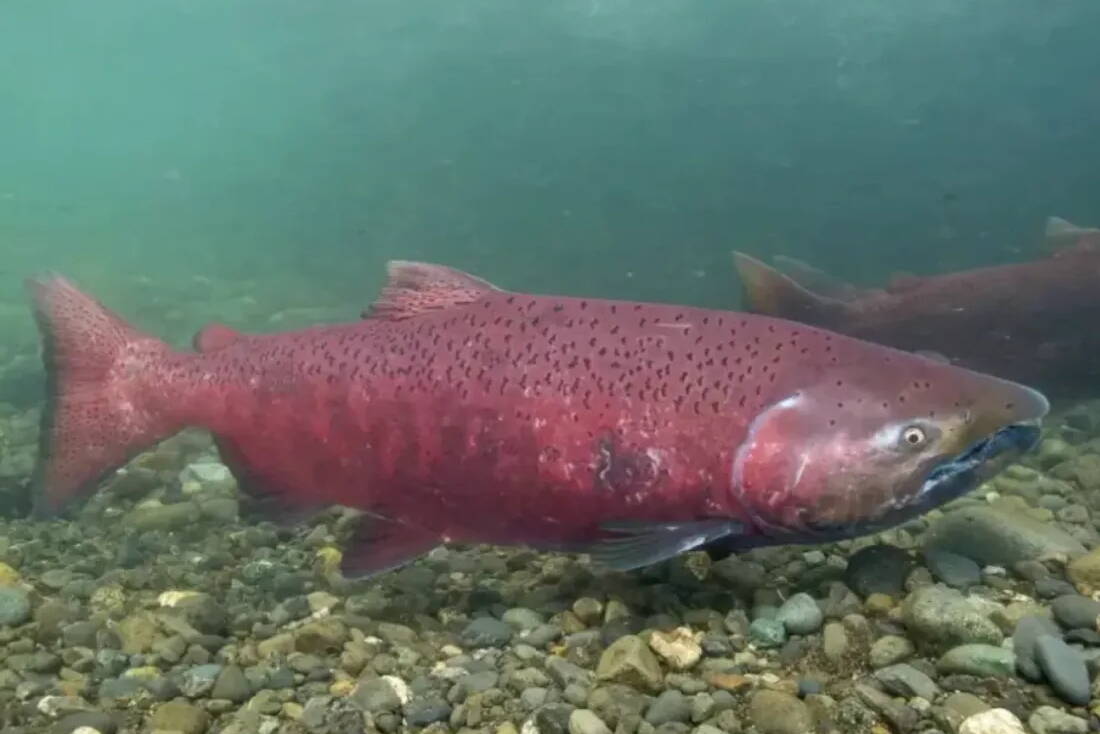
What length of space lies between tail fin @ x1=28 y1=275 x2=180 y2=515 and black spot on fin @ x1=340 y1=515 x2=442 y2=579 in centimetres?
117

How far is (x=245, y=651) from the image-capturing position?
3.27 meters

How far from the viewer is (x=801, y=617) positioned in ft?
10.3

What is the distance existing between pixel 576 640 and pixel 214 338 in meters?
2.25

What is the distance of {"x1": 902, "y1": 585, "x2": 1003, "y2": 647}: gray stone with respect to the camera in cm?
281

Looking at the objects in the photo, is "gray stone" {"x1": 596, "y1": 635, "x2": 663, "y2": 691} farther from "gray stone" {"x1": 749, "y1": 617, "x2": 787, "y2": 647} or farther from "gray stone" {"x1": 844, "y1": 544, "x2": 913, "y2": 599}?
"gray stone" {"x1": 844, "y1": 544, "x2": 913, "y2": 599}

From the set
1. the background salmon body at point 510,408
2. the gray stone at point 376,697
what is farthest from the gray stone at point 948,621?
the gray stone at point 376,697

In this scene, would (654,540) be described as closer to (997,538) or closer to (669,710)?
(669,710)

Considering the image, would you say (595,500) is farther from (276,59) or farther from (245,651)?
(276,59)

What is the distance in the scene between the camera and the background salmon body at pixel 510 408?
328 centimetres

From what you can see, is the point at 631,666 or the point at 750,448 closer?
the point at 631,666

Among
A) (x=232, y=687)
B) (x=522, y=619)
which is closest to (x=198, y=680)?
(x=232, y=687)

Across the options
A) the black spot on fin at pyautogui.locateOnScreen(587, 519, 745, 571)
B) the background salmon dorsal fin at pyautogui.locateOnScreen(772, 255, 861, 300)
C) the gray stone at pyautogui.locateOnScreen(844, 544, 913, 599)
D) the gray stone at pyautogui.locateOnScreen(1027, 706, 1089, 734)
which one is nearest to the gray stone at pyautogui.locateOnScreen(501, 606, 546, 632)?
the black spot on fin at pyautogui.locateOnScreen(587, 519, 745, 571)

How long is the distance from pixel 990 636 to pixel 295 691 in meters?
2.16

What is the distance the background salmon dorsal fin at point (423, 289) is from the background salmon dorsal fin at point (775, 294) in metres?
3.07
